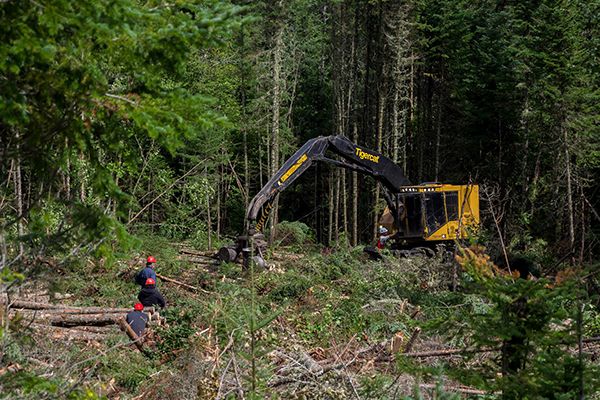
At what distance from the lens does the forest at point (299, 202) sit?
15.1 feet

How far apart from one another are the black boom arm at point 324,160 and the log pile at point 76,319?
4472 mm

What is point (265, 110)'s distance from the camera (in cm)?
3303

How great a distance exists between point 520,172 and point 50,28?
26.5 metres

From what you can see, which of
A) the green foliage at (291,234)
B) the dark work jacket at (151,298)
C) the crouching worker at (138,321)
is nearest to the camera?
the crouching worker at (138,321)

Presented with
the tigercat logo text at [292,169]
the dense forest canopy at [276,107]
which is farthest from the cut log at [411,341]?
the tigercat logo text at [292,169]

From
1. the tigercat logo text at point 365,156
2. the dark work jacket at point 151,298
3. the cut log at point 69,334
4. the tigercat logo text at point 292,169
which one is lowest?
the cut log at point 69,334

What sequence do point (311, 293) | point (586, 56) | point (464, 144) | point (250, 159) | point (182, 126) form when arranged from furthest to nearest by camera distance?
point (250, 159)
point (464, 144)
point (586, 56)
point (311, 293)
point (182, 126)

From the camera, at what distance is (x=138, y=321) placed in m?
12.4

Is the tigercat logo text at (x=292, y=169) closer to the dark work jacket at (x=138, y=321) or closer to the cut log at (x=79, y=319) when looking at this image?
the cut log at (x=79, y=319)

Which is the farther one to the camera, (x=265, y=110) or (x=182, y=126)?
(x=265, y=110)

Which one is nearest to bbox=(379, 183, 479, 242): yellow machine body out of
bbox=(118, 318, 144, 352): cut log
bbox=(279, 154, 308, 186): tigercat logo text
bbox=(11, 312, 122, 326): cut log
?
bbox=(279, 154, 308, 186): tigercat logo text

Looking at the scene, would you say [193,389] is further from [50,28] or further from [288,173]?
[288,173]

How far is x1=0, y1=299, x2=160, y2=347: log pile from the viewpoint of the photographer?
505 inches

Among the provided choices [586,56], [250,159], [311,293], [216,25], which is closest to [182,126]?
[216,25]
